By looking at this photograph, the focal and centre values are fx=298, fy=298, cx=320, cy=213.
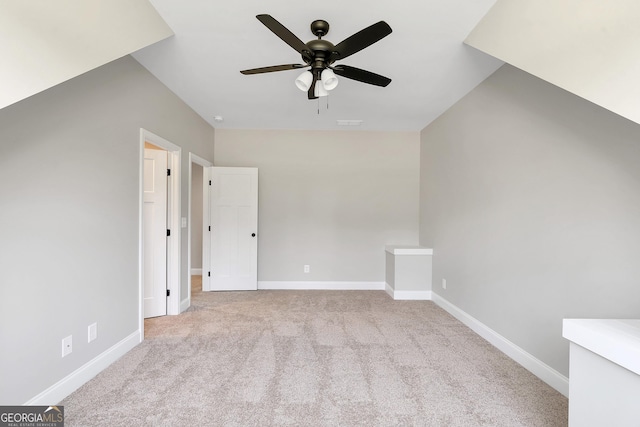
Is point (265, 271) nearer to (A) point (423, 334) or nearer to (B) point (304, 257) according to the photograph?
(B) point (304, 257)

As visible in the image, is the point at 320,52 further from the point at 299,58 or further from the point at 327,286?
the point at 327,286

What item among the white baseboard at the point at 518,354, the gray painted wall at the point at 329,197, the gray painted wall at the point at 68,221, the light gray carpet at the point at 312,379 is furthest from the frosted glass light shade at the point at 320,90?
the gray painted wall at the point at 329,197

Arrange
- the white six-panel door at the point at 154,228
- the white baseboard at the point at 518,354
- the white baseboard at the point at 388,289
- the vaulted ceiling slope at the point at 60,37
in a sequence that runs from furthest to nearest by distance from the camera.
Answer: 1. the white baseboard at the point at 388,289
2. the white six-panel door at the point at 154,228
3. the white baseboard at the point at 518,354
4. the vaulted ceiling slope at the point at 60,37

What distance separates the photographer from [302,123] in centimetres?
462

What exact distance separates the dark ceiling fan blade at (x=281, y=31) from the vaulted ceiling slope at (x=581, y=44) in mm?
1315

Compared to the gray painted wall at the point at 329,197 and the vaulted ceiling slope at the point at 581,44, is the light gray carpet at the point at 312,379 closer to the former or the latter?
the gray painted wall at the point at 329,197

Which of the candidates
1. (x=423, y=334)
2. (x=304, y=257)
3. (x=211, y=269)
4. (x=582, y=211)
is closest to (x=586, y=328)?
(x=582, y=211)

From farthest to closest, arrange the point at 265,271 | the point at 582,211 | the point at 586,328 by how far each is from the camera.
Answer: the point at 265,271, the point at 582,211, the point at 586,328

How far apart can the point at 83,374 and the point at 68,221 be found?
3.61ft

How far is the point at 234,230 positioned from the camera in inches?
187

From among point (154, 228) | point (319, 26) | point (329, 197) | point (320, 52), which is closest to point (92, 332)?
point (154, 228)

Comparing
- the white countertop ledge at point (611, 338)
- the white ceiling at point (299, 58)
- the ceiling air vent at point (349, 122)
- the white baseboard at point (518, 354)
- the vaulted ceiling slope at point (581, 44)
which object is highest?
the white ceiling at point (299, 58)

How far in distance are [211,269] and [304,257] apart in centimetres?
148

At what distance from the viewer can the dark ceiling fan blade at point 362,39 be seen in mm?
1644
